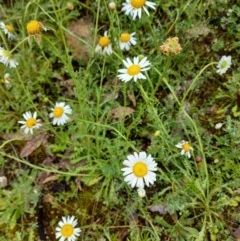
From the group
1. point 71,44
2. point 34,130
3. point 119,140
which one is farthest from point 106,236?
point 71,44

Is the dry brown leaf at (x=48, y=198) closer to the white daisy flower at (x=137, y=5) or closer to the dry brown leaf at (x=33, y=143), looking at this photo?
the dry brown leaf at (x=33, y=143)

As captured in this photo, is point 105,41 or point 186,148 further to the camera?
point 105,41

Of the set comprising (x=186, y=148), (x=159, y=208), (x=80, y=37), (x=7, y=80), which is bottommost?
(x=159, y=208)

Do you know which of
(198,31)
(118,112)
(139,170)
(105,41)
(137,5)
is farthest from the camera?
(198,31)

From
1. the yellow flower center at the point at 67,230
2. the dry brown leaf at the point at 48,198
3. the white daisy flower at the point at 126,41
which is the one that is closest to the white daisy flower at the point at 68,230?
the yellow flower center at the point at 67,230

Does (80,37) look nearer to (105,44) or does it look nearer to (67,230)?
(105,44)

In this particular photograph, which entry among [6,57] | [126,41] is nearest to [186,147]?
[126,41]
